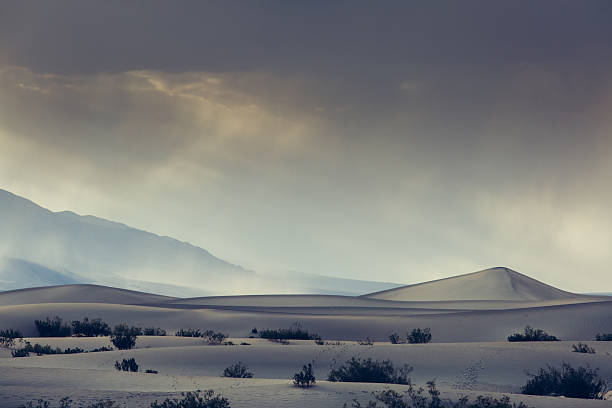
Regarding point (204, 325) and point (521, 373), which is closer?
point (521, 373)

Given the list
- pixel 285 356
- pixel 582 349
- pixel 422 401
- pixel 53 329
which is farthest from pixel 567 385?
pixel 53 329

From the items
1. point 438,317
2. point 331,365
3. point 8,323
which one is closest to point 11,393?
point 331,365

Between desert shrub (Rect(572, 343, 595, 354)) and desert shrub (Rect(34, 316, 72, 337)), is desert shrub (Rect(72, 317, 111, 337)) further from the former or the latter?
desert shrub (Rect(572, 343, 595, 354))

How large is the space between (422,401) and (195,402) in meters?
4.69

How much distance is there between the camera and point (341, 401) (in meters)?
17.2

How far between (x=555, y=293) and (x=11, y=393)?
8131 cm

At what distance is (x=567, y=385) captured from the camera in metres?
21.0

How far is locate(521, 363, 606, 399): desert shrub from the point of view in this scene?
67.8ft

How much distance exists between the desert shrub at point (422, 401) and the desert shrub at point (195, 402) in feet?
8.16

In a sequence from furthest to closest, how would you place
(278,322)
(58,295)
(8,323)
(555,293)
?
(555,293), (58,295), (278,322), (8,323)

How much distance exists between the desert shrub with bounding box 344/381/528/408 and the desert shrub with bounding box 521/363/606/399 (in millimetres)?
4046

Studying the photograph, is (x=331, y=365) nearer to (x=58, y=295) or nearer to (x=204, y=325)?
(x=204, y=325)

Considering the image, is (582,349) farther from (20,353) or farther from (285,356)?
(20,353)

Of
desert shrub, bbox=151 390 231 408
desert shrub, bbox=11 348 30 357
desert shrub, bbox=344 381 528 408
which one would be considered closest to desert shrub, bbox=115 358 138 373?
desert shrub, bbox=11 348 30 357
